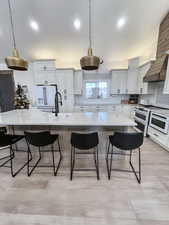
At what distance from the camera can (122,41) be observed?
4.03 meters

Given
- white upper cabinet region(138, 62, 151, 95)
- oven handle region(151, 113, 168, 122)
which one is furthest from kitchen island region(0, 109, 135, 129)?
white upper cabinet region(138, 62, 151, 95)

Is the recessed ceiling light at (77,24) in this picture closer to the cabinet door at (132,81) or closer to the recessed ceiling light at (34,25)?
the recessed ceiling light at (34,25)

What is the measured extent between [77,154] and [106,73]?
12.9 ft

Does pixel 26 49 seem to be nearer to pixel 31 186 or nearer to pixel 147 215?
pixel 31 186

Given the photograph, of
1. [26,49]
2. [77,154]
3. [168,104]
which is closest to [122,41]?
[168,104]

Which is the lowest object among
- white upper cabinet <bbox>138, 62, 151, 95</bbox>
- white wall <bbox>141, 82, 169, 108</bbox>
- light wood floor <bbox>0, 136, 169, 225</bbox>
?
light wood floor <bbox>0, 136, 169, 225</bbox>

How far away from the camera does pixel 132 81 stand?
467 centimetres

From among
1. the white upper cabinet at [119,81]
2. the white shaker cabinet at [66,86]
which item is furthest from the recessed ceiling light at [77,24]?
the white upper cabinet at [119,81]

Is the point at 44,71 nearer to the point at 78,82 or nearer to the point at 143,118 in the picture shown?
the point at 78,82

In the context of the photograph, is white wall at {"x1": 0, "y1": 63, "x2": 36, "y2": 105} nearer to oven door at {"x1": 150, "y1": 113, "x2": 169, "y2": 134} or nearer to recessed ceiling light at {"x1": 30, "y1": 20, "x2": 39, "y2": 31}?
Result: recessed ceiling light at {"x1": 30, "y1": 20, "x2": 39, "y2": 31}

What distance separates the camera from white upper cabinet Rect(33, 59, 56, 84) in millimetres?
4586

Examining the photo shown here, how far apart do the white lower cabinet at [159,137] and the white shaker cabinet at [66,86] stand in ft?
10.3

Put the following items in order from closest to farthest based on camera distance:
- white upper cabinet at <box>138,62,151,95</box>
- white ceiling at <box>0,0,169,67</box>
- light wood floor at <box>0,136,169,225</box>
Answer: light wood floor at <box>0,136,169,225</box>
white ceiling at <box>0,0,169,67</box>
white upper cabinet at <box>138,62,151,95</box>

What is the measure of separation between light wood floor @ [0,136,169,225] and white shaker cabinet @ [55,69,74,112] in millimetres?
3185
